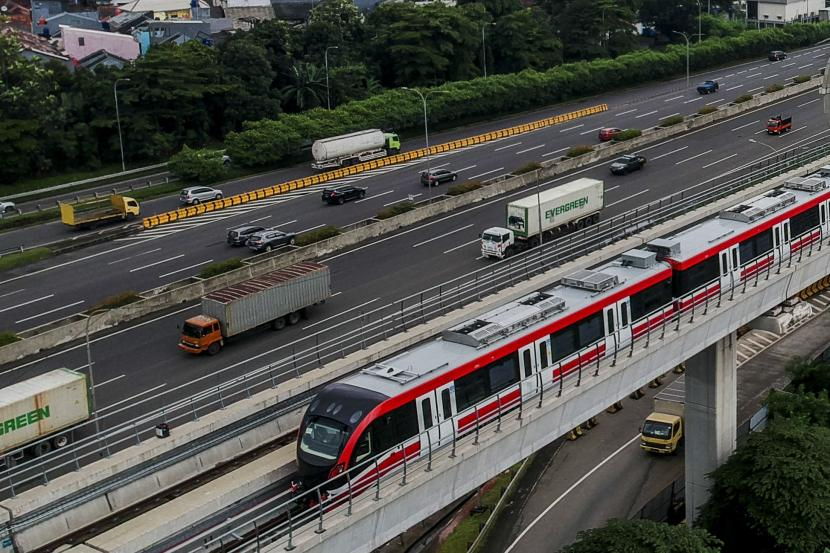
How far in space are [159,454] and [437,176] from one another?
4944 centimetres

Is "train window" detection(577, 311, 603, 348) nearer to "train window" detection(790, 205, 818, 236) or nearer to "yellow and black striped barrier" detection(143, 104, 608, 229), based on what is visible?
"train window" detection(790, 205, 818, 236)

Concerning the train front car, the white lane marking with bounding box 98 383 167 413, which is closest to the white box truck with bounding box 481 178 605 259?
the white lane marking with bounding box 98 383 167 413

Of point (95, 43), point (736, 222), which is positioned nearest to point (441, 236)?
point (736, 222)

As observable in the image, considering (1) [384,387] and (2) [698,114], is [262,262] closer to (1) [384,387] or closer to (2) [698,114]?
(1) [384,387]

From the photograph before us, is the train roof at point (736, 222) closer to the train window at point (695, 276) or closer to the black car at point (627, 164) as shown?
the train window at point (695, 276)

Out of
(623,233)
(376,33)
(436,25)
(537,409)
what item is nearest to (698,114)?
(436,25)

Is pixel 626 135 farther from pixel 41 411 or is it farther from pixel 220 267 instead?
pixel 41 411

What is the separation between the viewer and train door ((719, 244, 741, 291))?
41.5m

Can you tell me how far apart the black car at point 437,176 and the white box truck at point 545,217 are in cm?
1323

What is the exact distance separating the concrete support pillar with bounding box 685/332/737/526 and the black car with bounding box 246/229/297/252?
94.9 feet

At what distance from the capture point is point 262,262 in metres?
60.1

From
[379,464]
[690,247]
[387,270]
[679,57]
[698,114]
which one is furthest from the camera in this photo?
[679,57]

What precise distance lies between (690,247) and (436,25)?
238 ft

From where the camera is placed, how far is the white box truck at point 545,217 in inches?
2416
